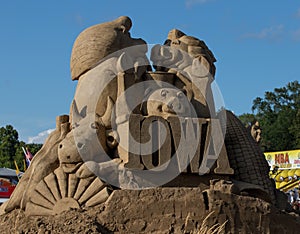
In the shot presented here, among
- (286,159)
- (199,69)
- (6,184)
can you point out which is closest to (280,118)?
(286,159)

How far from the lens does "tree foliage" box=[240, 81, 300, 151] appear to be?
36656 mm

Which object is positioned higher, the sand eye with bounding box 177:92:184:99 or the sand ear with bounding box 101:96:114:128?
the sand eye with bounding box 177:92:184:99

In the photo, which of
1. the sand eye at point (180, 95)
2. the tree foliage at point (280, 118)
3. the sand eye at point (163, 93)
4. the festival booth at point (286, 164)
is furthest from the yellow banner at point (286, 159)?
the sand eye at point (163, 93)

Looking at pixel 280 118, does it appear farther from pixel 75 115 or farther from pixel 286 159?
pixel 75 115

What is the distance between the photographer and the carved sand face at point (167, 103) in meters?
7.54

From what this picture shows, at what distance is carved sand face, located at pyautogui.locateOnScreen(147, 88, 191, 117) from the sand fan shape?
1234 mm

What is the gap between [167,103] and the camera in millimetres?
7543

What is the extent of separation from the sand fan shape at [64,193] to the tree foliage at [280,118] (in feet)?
97.5

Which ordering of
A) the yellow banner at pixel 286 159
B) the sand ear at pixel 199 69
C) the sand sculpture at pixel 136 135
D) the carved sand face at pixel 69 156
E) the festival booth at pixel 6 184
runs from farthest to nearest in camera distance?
the yellow banner at pixel 286 159, the festival booth at pixel 6 184, the sand ear at pixel 199 69, the carved sand face at pixel 69 156, the sand sculpture at pixel 136 135

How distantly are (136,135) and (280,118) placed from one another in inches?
1290

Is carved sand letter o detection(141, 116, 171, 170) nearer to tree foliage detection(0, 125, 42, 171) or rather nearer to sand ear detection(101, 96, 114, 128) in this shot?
sand ear detection(101, 96, 114, 128)

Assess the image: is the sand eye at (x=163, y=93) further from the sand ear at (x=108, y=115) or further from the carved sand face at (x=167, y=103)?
the sand ear at (x=108, y=115)

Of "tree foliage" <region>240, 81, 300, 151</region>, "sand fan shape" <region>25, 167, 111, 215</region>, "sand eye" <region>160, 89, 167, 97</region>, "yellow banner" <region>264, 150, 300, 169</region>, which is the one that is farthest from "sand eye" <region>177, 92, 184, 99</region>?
"tree foliage" <region>240, 81, 300, 151</region>

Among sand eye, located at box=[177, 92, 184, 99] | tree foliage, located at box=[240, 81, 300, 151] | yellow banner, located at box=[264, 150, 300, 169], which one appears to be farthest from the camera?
tree foliage, located at box=[240, 81, 300, 151]
